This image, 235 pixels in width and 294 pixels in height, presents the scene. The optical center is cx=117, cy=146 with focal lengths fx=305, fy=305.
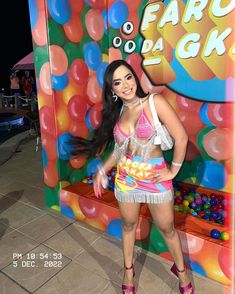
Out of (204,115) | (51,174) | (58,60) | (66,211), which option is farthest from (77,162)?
(204,115)

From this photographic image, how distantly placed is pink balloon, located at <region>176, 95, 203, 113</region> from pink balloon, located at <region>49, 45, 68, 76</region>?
4.11ft

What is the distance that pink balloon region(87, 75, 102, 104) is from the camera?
3609 millimetres

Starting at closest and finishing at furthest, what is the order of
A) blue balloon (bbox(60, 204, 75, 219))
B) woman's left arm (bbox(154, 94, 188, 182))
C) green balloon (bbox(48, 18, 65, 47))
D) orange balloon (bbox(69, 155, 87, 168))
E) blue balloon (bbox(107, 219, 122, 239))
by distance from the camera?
woman's left arm (bbox(154, 94, 188, 182)), blue balloon (bbox(107, 219, 122, 239)), green balloon (bbox(48, 18, 65, 47)), blue balloon (bbox(60, 204, 75, 219)), orange balloon (bbox(69, 155, 87, 168))

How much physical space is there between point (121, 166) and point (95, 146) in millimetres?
222

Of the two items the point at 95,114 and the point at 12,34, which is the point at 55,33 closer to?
the point at 95,114

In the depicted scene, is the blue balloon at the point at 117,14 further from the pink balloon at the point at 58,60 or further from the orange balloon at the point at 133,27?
the pink balloon at the point at 58,60

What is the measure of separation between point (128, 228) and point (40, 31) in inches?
85.5

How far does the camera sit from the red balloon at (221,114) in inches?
116

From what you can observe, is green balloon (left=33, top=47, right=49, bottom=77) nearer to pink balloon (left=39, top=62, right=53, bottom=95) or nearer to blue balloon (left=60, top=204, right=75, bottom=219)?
pink balloon (left=39, top=62, right=53, bottom=95)

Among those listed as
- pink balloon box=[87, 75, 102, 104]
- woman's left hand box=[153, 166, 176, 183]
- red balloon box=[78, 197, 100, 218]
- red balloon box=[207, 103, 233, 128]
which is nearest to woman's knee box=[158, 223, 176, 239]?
woman's left hand box=[153, 166, 176, 183]

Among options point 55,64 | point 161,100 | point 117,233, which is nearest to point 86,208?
point 117,233

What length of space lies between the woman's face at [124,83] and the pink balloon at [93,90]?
189 cm

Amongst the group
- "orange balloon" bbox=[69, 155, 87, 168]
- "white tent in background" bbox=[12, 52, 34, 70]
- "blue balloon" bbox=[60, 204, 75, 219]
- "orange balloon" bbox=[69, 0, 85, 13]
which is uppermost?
"orange balloon" bbox=[69, 0, 85, 13]

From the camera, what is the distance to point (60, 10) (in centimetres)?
311
